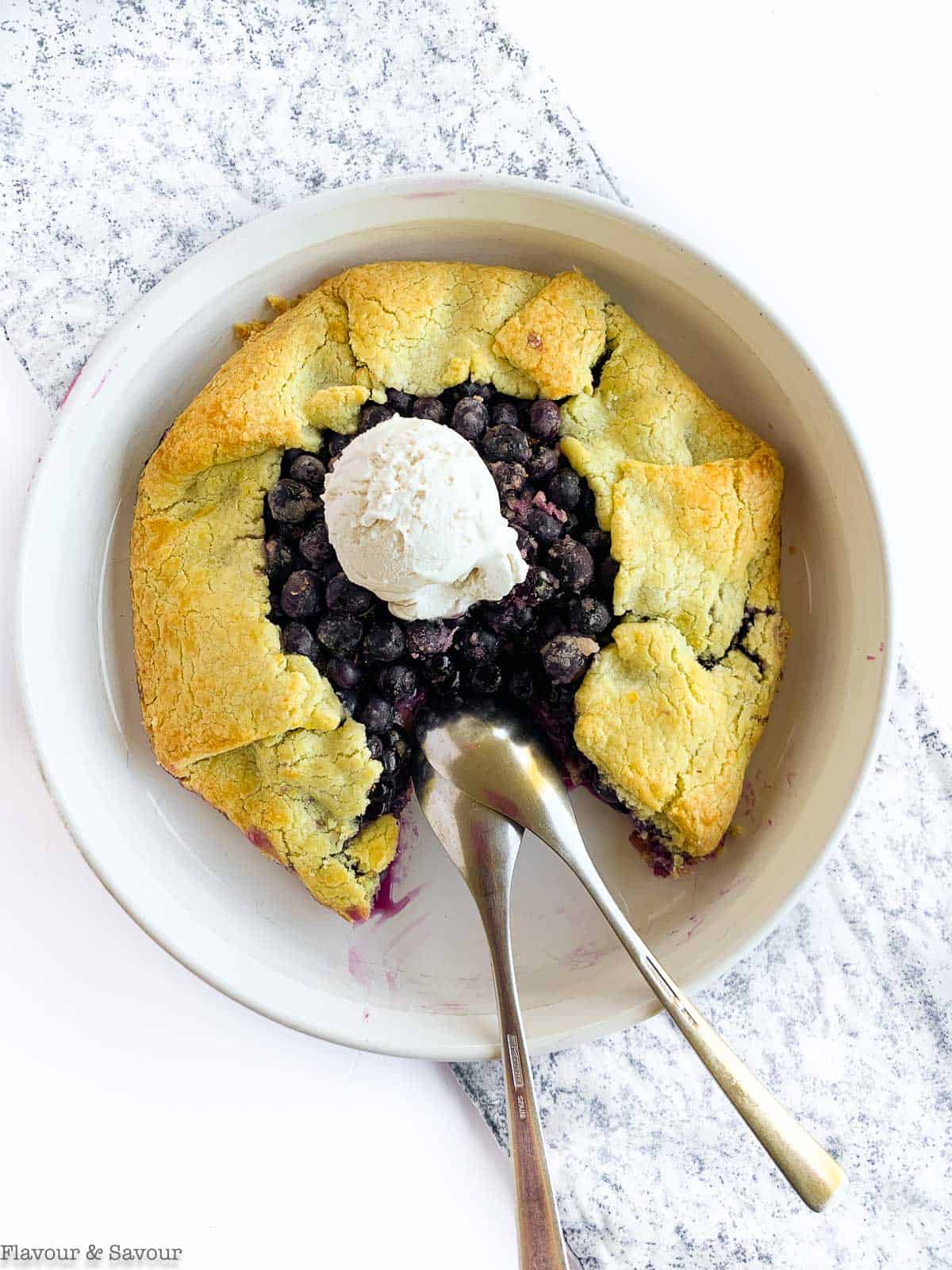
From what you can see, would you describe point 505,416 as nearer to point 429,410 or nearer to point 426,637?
point 429,410

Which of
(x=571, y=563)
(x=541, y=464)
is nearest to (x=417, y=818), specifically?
(x=571, y=563)

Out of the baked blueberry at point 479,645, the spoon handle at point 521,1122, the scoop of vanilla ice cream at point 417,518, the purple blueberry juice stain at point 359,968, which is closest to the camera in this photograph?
the scoop of vanilla ice cream at point 417,518

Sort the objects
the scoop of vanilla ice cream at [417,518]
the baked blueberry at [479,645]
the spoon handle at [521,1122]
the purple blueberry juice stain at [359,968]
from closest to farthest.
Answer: the scoop of vanilla ice cream at [417,518]
the spoon handle at [521,1122]
the baked blueberry at [479,645]
the purple blueberry juice stain at [359,968]

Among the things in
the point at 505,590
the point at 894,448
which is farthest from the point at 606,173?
the point at 505,590

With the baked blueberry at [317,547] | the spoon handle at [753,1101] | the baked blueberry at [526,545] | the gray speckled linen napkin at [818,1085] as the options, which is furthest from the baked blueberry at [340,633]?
the gray speckled linen napkin at [818,1085]

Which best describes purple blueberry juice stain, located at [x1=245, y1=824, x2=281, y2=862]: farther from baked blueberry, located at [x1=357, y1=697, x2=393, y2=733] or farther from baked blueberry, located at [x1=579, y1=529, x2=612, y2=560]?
baked blueberry, located at [x1=579, y1=529, x2=612, y2=560]

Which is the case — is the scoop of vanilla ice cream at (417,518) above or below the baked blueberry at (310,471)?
below

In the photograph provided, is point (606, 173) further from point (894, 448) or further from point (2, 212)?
point (2, 212)

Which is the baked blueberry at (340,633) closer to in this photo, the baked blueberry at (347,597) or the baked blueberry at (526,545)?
the baked blueberry at (347,597)
